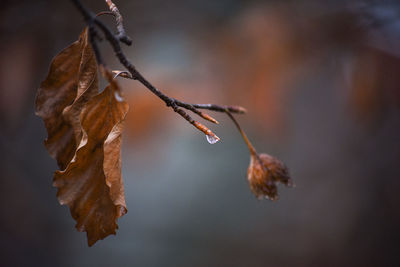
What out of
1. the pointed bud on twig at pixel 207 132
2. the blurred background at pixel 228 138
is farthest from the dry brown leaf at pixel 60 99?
the blurred background at pixel 228 138

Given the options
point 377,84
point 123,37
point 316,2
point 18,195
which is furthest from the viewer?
point 18,195

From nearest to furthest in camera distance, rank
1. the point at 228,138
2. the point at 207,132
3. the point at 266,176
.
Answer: the point at 207,132 → the point at 266,176 → the point at 228,138

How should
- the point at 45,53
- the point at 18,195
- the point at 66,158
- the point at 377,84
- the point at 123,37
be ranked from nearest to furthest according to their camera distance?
the point at 123,37
the point at 66,158
the point at 377,84
the point at 45,53
the point at 18,195

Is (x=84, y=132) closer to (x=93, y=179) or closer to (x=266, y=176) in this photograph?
(x=93, y=179)

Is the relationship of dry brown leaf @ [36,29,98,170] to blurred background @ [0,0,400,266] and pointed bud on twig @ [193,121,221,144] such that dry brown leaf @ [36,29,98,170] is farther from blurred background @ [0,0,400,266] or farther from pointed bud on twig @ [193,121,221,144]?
blurred background @ [0,0,400,266]

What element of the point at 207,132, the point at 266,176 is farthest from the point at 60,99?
the point at 266,176

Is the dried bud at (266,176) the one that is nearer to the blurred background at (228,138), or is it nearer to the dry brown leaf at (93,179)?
the dry brown leaf at (93,179)

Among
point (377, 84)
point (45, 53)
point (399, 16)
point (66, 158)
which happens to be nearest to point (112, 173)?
point (66, 158)

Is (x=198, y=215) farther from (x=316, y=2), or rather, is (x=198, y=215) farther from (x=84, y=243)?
(x=316, y=2)
